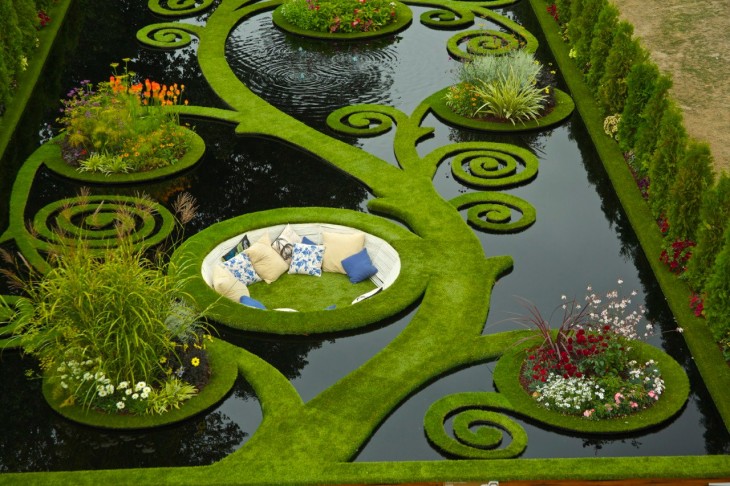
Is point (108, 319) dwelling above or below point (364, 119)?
above

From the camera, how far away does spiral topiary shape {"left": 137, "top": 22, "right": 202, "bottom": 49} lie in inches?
1049

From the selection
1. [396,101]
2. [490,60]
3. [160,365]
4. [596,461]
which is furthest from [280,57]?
[596,461]

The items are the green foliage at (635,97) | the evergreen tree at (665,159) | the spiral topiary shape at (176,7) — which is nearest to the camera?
the evergreen tree at (665,159)

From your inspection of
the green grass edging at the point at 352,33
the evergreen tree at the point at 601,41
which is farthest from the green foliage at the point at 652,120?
the green grass edging at the point at 352,33

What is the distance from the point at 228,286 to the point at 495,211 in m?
5.01

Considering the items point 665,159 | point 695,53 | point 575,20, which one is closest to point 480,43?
point 575,20

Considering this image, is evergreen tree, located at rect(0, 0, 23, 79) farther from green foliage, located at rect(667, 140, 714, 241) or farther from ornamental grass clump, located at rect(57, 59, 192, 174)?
green foliage, located at rect(667, 140, 714, 241)

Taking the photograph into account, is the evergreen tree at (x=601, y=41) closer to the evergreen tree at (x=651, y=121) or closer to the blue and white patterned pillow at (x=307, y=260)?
the evergreen tree at (x=651, y=121)

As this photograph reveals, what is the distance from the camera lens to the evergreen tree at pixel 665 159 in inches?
745

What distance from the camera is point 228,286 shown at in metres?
17.7

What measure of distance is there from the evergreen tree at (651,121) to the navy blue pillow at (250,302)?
7274 millimetres

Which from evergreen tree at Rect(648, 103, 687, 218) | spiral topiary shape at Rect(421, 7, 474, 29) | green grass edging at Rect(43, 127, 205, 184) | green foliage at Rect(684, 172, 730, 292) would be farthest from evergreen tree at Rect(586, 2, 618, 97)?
green grass edging at Rect(43, 127, 205, 184)

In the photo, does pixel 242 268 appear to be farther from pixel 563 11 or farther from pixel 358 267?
pixel 563 11

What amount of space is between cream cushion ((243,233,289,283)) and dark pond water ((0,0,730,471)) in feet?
4.97
